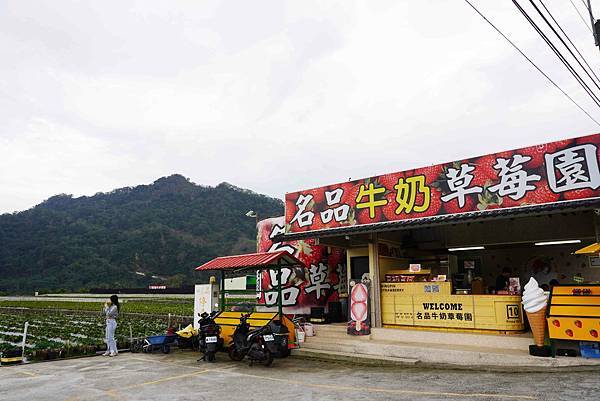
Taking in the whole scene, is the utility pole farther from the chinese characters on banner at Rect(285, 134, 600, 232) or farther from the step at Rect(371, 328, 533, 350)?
the step at Rect(371, 328, 533, 350)

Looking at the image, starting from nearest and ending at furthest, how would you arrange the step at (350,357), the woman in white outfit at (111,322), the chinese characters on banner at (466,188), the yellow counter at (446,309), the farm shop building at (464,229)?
the chinese characters on banner at (466,188), the farm shop building at (464,229), the step at (350,357), the yellow counter at (446,309), the woman in white outfit at (111,322)

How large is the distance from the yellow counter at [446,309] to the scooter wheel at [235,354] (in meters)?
4.10

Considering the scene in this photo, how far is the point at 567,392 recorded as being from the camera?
6367 millimetres

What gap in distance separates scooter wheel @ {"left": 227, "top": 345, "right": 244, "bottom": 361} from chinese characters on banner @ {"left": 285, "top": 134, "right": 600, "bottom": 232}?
4479 mm

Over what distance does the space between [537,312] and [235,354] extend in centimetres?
709

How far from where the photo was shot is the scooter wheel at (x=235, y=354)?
1084 centimetres

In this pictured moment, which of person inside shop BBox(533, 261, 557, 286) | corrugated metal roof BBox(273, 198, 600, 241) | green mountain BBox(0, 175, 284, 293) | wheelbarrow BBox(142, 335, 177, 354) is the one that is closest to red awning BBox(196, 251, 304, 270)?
corrugated metal roof BBox(273, 198, 600, 241)

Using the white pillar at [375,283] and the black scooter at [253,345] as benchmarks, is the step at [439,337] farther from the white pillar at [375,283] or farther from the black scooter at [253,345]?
the black scooter at [253,345]

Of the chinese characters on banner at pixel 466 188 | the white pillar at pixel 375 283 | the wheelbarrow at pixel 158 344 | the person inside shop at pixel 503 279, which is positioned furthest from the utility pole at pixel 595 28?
the wheelbarrow at pixel 158 344

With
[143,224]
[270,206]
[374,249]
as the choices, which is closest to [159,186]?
[143,224]

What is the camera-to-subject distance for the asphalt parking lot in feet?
22.4

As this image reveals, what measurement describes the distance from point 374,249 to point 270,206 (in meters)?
94.2

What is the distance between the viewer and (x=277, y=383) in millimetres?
8227

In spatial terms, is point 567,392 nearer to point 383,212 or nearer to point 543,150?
point 543,150
